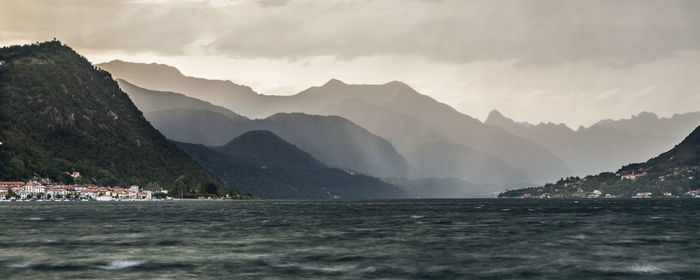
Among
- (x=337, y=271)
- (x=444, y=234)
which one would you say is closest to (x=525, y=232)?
(x=444, y=234)

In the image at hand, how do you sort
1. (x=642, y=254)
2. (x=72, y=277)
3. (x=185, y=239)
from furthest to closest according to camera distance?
1. (x=185, y=239)
2. (x=642, y=254)
3. (x=72, y=277)

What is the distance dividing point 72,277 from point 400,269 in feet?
94.3

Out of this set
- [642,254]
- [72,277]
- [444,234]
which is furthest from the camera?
[444,234]

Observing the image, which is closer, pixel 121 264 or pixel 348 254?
pixel 121 264

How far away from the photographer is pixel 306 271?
6306 centimetres

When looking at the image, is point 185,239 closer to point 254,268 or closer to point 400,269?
point 254,268

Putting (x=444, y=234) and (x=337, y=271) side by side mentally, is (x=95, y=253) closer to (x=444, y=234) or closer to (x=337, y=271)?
(x=337, y=271)

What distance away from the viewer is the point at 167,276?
194 ft

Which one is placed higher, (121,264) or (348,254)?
(121,264)

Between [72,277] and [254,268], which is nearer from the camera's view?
[72,277]

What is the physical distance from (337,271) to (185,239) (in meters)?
39.3

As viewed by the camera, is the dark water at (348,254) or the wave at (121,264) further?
the wave at (121,264)

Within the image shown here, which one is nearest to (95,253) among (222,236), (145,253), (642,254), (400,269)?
(145,253)

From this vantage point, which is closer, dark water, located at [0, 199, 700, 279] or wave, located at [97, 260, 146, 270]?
dark water, located at [0, 199, 700, 279]
